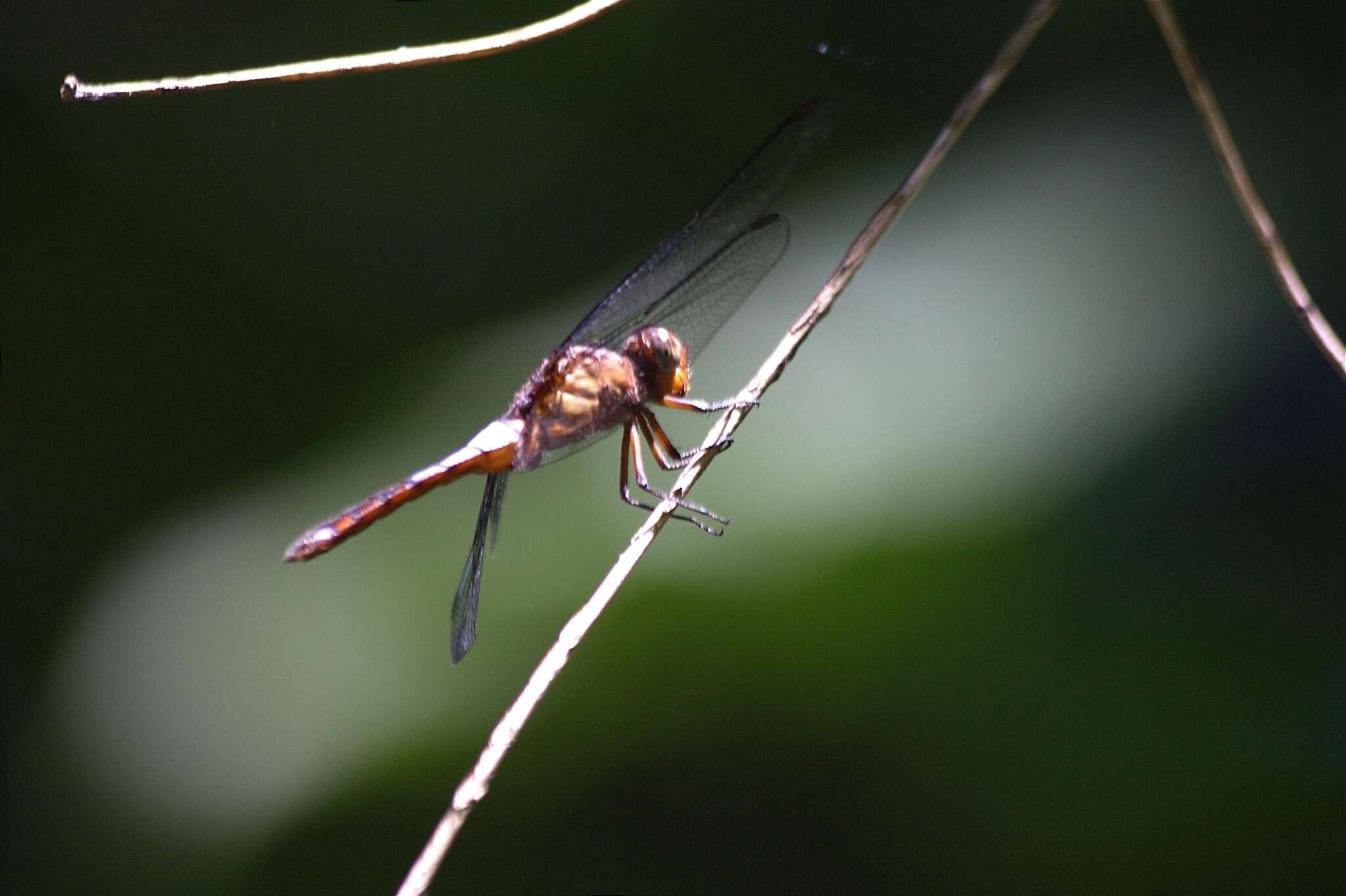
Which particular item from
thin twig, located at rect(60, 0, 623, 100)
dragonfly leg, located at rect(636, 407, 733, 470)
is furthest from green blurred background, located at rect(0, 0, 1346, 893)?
thin twig, located at rect(60, 0, 623, 100)

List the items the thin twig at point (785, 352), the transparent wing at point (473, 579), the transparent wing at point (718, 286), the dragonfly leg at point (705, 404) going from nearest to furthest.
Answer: the thin twig at point (785, 352), the dragonfly leg at point (705, 404), the transparent wing at point (473, 579), the transparent wing at point (718, 286)

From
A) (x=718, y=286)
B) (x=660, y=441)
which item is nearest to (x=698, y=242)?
(x=718, y=286)

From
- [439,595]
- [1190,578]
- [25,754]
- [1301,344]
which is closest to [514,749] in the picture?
[439,595]

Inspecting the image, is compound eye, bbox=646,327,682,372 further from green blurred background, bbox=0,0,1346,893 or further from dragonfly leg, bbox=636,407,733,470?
green blurred background, bbox=0,0,1346,893

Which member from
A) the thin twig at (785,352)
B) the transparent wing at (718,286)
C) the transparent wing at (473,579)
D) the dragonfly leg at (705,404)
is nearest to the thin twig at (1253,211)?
the thin twig at (785,352)

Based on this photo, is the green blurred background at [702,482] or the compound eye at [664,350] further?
the green blurred background at [702,482]

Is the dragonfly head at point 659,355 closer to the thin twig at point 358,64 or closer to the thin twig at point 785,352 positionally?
the thin twig at point 785,352
